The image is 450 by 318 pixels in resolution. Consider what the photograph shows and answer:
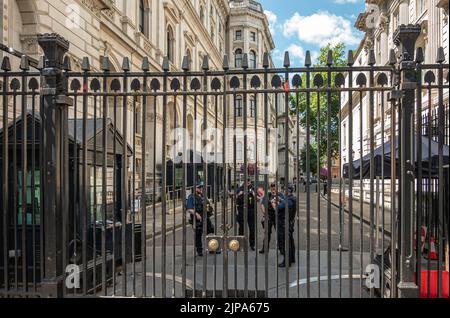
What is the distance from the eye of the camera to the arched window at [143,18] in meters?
22.5

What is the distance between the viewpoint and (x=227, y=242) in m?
4.14

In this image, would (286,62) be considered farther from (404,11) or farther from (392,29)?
(392,29)

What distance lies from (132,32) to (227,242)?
18.7 metres

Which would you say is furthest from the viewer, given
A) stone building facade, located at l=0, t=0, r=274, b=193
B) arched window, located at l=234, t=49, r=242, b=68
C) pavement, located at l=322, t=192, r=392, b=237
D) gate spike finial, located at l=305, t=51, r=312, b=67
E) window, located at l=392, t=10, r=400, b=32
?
arched window, located at l=234, t=49, r=242, b=68

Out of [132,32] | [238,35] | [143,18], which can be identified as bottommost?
[132,32]

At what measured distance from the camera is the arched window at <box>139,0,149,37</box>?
22531 millimetres

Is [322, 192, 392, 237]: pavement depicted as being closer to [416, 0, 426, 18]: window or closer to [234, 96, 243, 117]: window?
[234, 96, 243, 117]: window

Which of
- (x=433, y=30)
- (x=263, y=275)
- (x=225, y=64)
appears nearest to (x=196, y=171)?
(x=225, y=64)

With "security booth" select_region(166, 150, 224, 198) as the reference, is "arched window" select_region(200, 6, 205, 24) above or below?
above

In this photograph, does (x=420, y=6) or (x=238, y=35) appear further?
(x=238, y=35)

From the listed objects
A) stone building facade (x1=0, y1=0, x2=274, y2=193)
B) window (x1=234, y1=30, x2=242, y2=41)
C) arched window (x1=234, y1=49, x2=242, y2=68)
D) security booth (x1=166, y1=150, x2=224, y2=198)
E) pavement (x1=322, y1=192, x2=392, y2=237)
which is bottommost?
pavement (x1=322, y1=192, x2=392, y2=237)

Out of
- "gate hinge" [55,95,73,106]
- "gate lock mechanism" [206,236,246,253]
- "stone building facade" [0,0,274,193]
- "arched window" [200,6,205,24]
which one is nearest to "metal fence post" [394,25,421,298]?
"gate lock mechanism" [206,236,246,253]

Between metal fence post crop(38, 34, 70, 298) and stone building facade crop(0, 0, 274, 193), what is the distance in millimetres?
859
